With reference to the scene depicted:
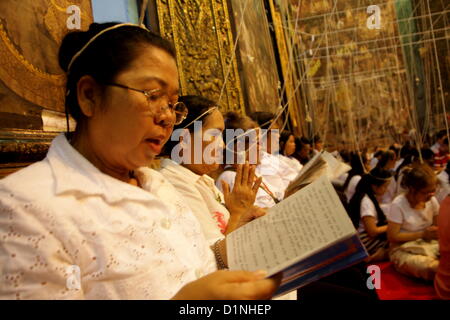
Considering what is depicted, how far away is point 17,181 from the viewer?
0.81m

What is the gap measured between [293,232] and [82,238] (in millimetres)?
479

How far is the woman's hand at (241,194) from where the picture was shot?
1.63 metres

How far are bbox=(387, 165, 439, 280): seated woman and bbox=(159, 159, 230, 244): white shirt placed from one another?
2338 millimetres

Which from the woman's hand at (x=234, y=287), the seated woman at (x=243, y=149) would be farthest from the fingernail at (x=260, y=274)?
the seated woman at (x=243, y=149)

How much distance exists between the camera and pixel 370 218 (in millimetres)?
3783

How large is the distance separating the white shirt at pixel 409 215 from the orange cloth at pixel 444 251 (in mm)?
773

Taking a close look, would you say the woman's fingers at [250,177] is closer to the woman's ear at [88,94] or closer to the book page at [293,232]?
the book page at [293,232]

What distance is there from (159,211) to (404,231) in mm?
3331

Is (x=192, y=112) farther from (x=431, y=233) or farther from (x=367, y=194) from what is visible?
(x=431, y=233)

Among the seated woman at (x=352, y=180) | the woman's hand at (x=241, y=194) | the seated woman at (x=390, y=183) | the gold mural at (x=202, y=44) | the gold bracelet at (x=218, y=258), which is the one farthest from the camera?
the seated woman at (x=390, y=183)

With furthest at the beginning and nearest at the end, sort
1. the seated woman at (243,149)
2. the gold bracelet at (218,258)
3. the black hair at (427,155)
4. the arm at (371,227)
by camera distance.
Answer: the black hair at (427,155) < the arm at (371,227) < the seated woman at (243,149) < the gold bracelet at (218,258)
